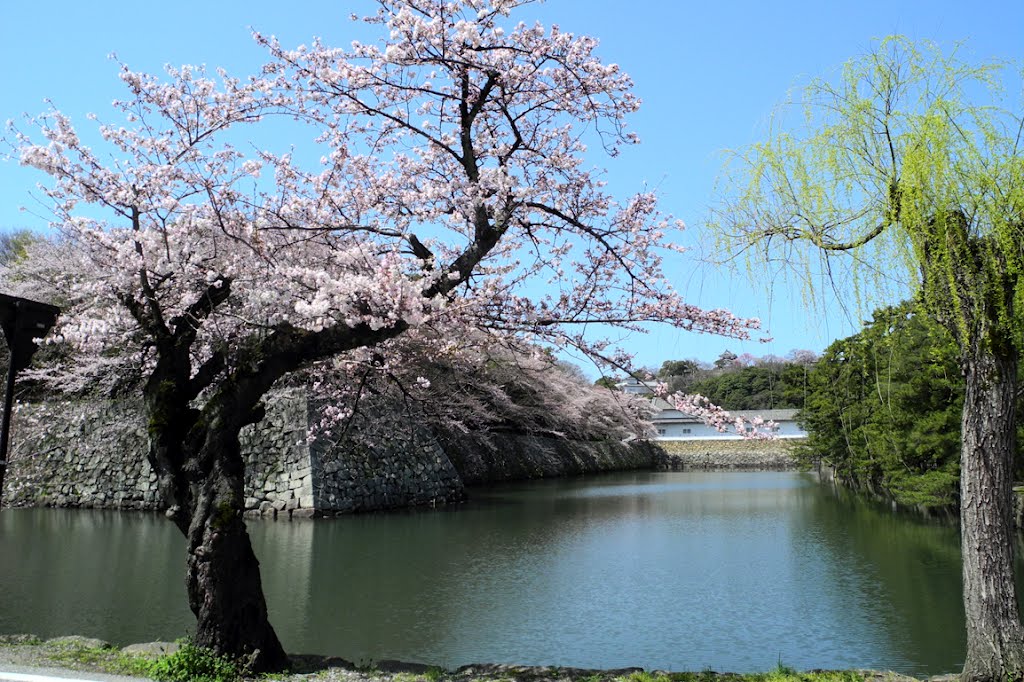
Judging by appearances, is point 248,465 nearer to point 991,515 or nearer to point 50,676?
point 50,676

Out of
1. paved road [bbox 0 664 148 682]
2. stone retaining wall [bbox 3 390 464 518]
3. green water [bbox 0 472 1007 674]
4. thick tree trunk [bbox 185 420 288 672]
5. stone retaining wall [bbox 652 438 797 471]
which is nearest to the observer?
paved road [bbox 0 664 148 682]

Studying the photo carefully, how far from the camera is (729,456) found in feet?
124

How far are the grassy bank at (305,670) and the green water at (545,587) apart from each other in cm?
64

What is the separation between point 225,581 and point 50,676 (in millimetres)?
932

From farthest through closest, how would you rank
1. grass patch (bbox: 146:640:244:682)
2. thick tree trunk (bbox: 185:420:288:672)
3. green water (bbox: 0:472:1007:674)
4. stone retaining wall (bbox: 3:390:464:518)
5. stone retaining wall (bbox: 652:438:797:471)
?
1. stone retaining wall (bbox: 652:438:797:471)
2. stone retaining wall (bbox: 3:390:464:518)
3. green water (bbox: 0:472:1007:674)
4. thick tree trunk (bbox: 185:420:288:672)
5. grass patch (bbox: 146:640:244:682)

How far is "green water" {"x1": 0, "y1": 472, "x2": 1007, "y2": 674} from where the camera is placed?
634 centimetres

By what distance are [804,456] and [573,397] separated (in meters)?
8.89

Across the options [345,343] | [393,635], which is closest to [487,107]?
[345,343]

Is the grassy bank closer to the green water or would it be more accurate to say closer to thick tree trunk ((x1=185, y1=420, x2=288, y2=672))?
thick tree trunk ((x1=185, y1=420, x2=288, y2=672))

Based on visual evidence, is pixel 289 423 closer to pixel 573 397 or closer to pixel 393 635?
pixel 393 635

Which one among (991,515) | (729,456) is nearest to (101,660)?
(991,515)

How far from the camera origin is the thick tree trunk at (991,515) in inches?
153

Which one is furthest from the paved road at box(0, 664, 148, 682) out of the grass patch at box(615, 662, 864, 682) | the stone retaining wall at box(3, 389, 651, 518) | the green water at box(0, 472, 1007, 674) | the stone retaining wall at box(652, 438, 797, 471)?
the stone retaining wall at box(652, 438, 797, 471)

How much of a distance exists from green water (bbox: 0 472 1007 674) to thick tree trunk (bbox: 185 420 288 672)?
87 centimetres
